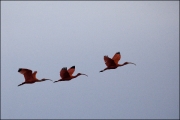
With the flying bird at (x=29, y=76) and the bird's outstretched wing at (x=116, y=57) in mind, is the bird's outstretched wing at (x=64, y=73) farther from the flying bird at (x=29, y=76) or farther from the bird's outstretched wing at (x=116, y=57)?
the bird's outstretched wing at (x=116, y=57)

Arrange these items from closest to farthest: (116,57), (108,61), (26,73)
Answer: (26,73) → (108,61) → (116,57)

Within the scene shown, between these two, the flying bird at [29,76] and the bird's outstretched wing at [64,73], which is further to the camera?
the bird's outstretched wing at [64,73]

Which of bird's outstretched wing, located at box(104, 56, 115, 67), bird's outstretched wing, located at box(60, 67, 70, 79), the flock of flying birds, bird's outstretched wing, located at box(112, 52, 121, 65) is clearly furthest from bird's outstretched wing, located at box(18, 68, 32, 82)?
bird's outstretched wing, located at box(112, 52, 121, 65)

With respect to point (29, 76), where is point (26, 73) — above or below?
above

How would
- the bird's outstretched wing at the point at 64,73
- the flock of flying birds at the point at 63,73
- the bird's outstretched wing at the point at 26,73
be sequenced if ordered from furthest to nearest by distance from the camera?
the bird's outstretched wing at the point at 64,73 < the flock of flying birds at the point at 63,73 < the bird's outstretched wing at the point at 26,73

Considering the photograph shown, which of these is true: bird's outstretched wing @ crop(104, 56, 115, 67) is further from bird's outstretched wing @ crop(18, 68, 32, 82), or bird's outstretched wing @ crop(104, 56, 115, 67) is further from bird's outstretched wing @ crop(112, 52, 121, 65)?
bird's outstretched wing @ crop(18, 68, 32, 82)

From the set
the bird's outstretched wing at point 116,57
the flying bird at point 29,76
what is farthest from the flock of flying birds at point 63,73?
the bird's outstretched wing at point 116,57

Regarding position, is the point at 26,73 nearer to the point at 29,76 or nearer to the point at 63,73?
the point at 29,76

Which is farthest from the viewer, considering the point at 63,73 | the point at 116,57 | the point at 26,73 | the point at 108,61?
the point at 116,57

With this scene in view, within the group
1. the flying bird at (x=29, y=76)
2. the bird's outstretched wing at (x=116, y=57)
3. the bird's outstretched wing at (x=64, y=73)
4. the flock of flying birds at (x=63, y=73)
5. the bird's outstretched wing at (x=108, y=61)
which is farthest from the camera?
the bird's outstretched wing at (x=116, y=57)

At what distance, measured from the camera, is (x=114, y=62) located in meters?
43.1

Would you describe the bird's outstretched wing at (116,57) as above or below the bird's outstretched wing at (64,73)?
above

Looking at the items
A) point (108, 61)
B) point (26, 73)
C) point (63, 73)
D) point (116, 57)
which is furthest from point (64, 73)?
point (116, 57)

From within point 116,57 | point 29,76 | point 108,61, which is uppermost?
point 116,57
